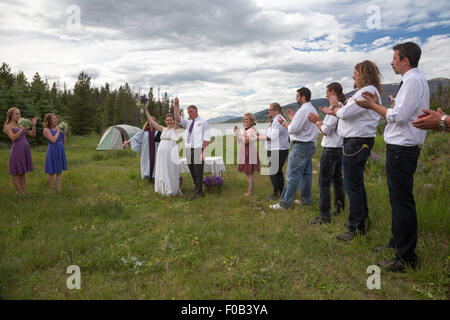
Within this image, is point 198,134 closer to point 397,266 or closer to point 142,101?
point 142,101

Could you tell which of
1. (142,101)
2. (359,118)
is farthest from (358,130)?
(142,101)

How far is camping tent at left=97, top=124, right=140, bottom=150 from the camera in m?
21.1

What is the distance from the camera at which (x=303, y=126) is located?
5438 mm

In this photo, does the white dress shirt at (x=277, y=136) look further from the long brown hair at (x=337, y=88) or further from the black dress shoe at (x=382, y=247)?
the black dress shoe at (x=382, y=247)

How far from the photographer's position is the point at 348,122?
3.93 meters

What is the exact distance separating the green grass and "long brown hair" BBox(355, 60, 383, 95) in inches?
95.2

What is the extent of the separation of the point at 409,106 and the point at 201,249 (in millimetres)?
3414

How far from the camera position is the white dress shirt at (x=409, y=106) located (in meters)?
2.90

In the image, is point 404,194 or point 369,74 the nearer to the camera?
point 404,194

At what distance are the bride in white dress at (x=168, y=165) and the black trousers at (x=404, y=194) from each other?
5655 millimetres

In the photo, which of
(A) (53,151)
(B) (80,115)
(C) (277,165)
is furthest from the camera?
(B) (80,115)
